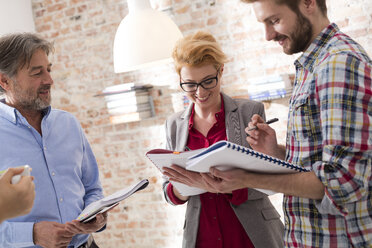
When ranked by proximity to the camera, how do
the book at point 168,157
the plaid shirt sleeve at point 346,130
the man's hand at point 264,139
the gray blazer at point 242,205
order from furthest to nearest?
the gray blazer at point 242,205
the man's hand at point 264,139
the book at point 168,157
the plaid shirt sleeve at point 346,130

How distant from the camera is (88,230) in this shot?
6.23 feet

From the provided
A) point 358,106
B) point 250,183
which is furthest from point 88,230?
point 358,106

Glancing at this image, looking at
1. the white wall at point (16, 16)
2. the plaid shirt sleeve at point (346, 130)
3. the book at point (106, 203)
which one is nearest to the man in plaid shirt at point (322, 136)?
the plaid shirt sleeve at point (346, 130)

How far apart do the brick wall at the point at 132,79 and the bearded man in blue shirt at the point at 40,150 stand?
1.71m

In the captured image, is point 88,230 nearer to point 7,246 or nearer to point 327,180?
point 7,246

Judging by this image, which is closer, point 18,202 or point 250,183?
point 18,202

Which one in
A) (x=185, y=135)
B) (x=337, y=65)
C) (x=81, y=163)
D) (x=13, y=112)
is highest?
(x=337, y=65)

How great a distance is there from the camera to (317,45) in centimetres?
132

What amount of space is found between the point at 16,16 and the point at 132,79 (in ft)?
4.53

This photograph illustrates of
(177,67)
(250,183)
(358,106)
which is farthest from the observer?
(177,67)

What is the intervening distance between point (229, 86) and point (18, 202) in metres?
2.67

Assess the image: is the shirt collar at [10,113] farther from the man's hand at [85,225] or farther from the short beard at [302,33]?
the short beard at [302,33]

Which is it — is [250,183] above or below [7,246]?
above

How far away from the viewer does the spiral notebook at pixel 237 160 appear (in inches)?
46.3
